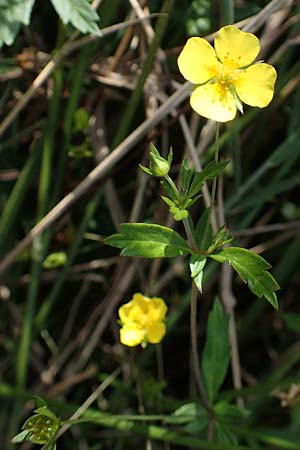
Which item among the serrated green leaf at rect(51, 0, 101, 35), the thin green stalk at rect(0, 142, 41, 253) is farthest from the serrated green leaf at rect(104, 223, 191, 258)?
the thin green stalk at rect(0, 142, 41, 253)

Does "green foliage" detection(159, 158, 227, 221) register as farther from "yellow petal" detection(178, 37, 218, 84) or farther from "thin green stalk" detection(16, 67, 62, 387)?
"thin green stalk" detection(16, 67, 62, 387)

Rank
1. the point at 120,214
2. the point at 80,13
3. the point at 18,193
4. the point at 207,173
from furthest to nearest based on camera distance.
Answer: the point at 120,214, the point at 18,193, the point at 80,13, the point at 207,173

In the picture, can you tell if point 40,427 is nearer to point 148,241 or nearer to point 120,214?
point 148,241

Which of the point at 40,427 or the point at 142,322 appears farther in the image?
the point at 142,322

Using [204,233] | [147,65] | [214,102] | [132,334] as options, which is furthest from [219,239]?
[147,65]

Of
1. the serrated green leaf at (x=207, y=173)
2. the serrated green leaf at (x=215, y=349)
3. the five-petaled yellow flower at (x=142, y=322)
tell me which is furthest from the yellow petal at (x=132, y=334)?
the serrated green leaf at (x=207, y=173)

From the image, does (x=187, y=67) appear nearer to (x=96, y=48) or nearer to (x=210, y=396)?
(x=96, y=48)
